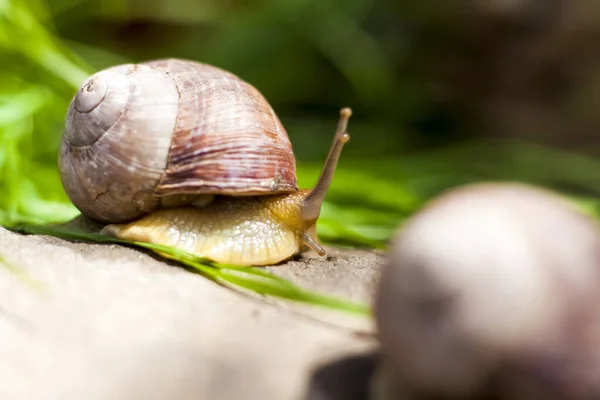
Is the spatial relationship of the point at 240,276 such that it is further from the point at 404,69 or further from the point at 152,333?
the point at 404,69

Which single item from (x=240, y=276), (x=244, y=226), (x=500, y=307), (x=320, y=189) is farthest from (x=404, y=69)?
(x=500, y=307)

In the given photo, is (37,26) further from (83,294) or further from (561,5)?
(561,5)

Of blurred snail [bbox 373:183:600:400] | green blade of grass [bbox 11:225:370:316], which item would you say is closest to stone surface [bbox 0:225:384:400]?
green blade of grass [bbox 11:225:370:316]

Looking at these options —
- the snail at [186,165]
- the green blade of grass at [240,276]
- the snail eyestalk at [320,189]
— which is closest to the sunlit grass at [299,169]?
the green blade of grass at [240,276]

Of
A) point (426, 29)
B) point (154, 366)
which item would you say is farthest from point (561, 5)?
point (154, 366)

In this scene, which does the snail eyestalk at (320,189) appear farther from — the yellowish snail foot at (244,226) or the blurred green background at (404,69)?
the blurred green background at (404,69)

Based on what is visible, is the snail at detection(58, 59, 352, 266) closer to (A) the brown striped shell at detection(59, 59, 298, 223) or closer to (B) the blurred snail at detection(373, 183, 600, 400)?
(A) the brown striped shell at detection(59, 59, 298, 223)
